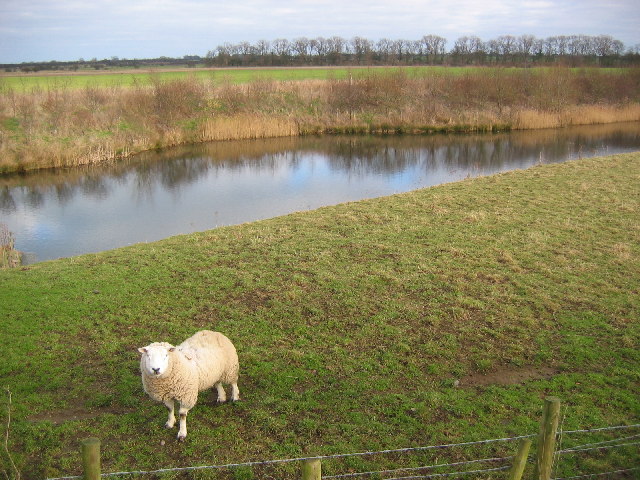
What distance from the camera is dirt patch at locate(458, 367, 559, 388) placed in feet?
23.1

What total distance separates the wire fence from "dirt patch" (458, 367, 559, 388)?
4.10 ft

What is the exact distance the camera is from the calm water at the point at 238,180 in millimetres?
17516

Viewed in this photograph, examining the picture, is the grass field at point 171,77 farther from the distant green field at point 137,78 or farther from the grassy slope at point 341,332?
the grassy slope at point 341,332

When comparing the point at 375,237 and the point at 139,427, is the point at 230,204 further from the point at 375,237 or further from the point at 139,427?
the point at 139,427

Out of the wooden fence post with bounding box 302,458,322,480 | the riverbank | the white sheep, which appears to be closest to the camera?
the wooden fence post with bounding box 302,458,322,480

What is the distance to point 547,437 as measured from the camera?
4266 mm

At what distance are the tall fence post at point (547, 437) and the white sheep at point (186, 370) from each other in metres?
3.80

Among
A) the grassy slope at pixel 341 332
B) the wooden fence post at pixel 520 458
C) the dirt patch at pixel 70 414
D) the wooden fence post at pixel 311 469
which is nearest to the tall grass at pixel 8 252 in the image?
the grassy slope at pixel 341 332

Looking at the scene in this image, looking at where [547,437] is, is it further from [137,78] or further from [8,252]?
[137,78]

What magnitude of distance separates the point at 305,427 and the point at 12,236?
14.2m

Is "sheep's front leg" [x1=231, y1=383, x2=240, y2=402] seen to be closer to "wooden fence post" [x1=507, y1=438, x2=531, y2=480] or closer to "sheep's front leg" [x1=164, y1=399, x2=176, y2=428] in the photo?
"sheep's front leg" [x1=164, y1=399, x2=176, y2=428]

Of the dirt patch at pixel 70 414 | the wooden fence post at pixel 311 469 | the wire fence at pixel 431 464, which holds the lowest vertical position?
the wire fence at pixel 431 464

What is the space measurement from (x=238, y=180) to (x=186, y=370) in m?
18.6

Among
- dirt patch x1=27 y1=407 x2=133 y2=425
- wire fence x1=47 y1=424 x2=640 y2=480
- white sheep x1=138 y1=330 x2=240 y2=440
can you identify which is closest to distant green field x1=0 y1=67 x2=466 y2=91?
dirt patch x1=27 y1=407 x2=133 y2=425
